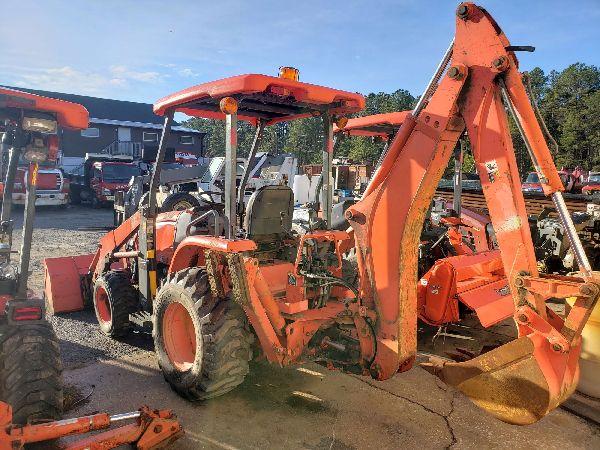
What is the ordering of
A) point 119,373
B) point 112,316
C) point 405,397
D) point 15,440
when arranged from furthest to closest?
point 112,316, point 119,373, point 405,397, point 15,440

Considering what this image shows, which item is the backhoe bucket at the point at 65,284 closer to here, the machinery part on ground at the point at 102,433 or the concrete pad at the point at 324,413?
the concrete pad at the point at 324,413

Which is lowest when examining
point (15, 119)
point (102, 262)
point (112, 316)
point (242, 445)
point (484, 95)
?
point (242, 445)

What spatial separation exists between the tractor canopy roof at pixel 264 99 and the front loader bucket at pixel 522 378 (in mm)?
2217

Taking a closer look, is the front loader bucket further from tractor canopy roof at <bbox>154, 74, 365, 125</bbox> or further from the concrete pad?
tractor canopy roof at <bbox>154, 74, 365, 125</bbox>

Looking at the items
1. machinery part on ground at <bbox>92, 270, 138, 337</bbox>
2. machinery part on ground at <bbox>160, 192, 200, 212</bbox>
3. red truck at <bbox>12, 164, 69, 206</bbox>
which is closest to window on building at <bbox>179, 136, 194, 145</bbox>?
red truck at <bbox>12, 164, 69, 206</bbox>

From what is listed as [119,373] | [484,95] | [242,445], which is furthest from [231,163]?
A: [119,373]

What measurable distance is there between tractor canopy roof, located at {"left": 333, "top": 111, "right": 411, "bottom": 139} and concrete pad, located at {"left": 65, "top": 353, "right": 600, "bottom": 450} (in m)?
2.56

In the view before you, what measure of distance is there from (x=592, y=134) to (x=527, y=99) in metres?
38.7

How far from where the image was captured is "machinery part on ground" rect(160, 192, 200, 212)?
7.19 metres

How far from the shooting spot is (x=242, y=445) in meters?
3.31

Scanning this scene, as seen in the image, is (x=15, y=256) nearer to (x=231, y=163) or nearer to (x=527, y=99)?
(x=231, y=163)

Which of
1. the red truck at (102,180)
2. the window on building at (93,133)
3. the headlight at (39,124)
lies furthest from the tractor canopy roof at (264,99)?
the window on building at (93,133)

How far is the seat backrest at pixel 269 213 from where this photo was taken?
404 centimetres

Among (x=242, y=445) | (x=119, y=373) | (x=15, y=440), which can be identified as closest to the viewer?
(x=15, y=440)
